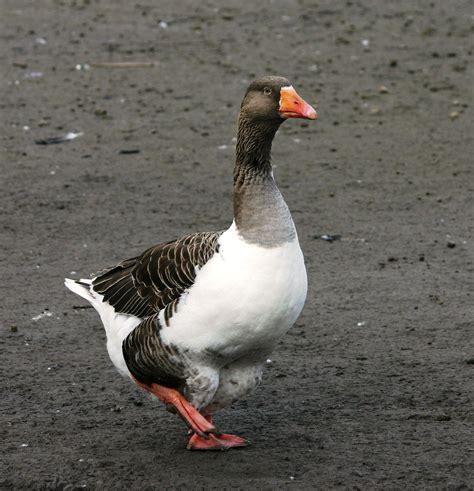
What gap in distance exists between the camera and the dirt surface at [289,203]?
546 cm

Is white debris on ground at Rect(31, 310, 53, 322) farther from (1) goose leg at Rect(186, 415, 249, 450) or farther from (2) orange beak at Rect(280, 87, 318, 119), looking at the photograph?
(2) orange beak at Rect(280, 87, 318, 119)

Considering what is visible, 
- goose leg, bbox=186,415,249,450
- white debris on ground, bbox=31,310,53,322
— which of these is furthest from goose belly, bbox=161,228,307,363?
white debris on ground, bbox=31,310,53,322

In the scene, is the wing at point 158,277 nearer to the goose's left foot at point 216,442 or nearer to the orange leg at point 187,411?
the orange leg at point 187,411

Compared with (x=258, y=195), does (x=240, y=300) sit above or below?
below

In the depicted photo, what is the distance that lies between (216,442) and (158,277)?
860 mm

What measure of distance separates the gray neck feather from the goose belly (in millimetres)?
55

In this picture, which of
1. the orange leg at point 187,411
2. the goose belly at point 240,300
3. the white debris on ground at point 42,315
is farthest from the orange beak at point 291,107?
the white debris on ground at point 42,315

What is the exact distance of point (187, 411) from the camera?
5.26 m

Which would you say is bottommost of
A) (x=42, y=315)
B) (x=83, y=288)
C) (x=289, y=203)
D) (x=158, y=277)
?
(x=42, y=315)

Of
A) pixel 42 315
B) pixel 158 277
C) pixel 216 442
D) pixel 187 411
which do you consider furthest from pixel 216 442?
pixel 42 315

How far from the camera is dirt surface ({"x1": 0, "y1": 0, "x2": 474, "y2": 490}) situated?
5.46 m

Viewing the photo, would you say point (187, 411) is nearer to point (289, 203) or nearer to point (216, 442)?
point (216, 442)

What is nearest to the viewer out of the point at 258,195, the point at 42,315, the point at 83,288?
the point at 258,195

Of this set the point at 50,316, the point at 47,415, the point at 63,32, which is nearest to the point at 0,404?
the point at 47,415
